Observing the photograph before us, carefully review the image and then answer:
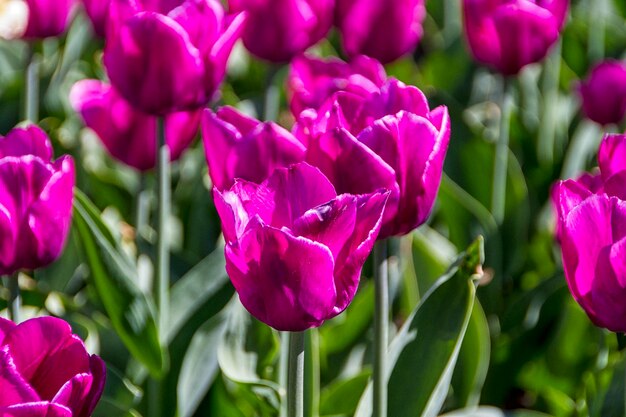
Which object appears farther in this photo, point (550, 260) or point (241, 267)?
point (550, 260)

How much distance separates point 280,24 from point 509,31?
30cm

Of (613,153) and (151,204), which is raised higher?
(613,153)

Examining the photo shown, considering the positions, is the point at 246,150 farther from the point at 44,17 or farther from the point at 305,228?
the point at 44,17

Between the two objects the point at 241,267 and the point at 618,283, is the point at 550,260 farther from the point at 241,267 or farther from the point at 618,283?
the point at 241,267

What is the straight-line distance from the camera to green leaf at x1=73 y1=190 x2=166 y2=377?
115cm

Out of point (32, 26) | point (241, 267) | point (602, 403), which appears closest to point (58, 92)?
point (32, 26)

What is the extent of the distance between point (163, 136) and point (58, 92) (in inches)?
34.0

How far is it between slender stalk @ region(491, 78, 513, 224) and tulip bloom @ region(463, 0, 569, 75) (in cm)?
7

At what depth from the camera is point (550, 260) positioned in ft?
5.56

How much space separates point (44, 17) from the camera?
4.94ft

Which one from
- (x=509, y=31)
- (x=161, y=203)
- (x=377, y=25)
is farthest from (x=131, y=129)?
(x=509, y=31)

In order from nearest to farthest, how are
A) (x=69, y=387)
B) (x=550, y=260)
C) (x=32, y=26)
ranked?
(x=69, y=387) → (x=32, y=26) → (x=550, y=260)

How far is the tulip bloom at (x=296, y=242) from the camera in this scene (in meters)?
0.73

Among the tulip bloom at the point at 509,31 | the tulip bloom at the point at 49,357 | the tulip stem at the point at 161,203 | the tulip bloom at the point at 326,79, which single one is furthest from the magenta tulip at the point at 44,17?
the tulip bloom at the point at 49,357
